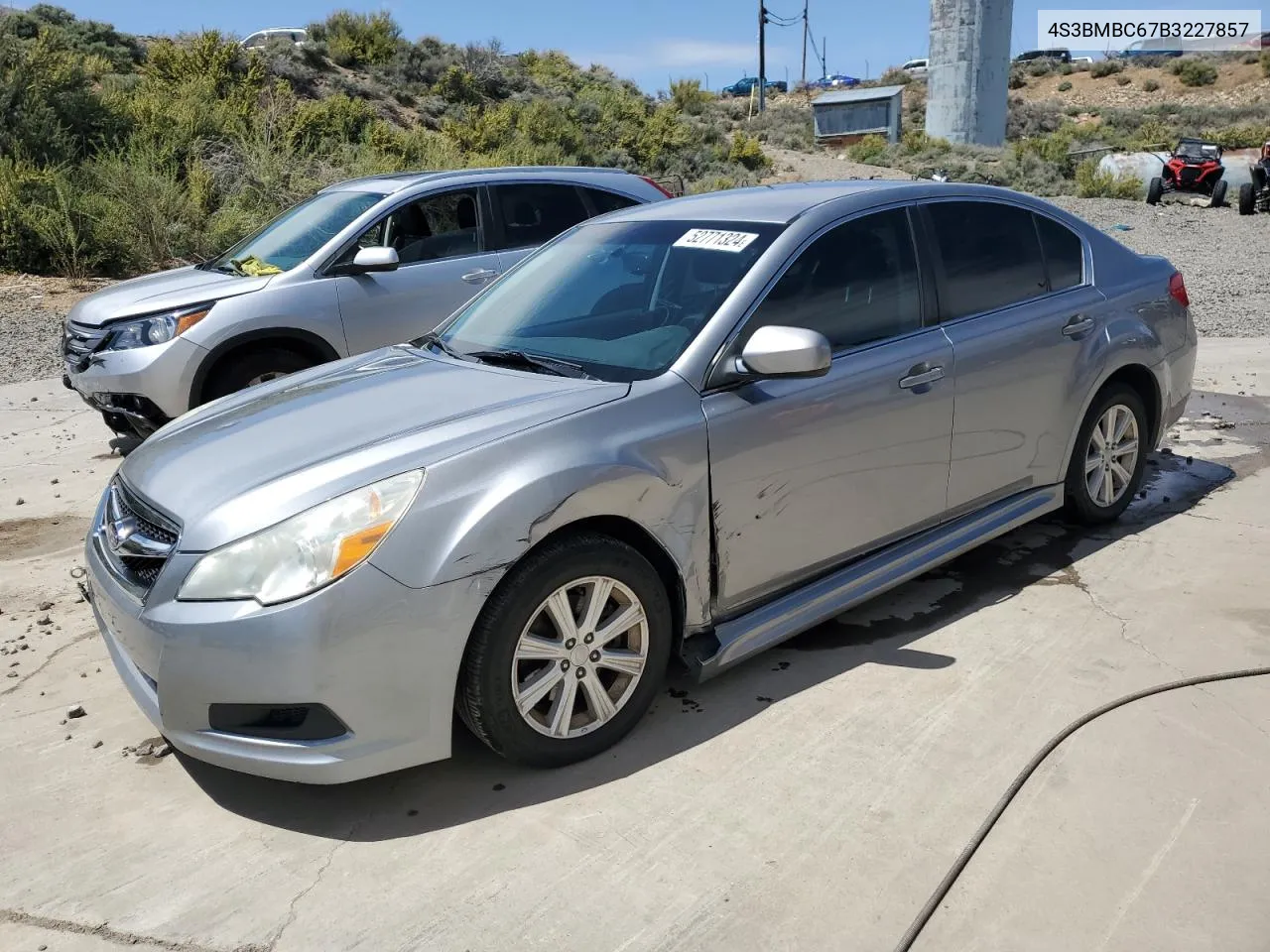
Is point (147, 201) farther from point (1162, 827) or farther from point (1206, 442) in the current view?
point (1162, 827)

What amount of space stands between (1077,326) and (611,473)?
102 inches

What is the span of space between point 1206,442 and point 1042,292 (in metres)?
2.64

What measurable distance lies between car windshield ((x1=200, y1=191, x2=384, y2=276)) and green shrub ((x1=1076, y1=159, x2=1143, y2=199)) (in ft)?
70.4

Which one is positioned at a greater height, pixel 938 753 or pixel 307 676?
pixel 307 676

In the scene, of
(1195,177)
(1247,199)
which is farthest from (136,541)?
(1195,177)

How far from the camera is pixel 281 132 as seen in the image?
1912cm

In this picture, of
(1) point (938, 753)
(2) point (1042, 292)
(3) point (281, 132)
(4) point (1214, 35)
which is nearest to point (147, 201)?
(3) point (281, 132)

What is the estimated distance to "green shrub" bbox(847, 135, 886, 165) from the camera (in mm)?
34000

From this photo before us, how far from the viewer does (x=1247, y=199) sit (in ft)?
68.9

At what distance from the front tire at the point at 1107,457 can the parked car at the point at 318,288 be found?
406 centimetres

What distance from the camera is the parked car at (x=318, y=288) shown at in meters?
6.68

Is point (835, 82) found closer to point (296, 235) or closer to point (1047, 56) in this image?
point (1047, 56)

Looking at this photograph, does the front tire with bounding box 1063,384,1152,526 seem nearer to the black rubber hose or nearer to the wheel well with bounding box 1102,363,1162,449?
the wheel well with bounding box 1102,363,1162,449

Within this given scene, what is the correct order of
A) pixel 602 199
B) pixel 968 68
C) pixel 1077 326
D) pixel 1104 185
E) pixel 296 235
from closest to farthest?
pixel 1077 326, pixel 296 235, pixel 602 199, pixel 1104 185, pixel 968 68
